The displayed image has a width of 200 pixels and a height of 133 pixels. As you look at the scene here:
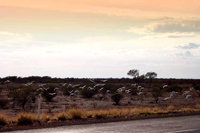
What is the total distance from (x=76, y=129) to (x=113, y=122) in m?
2.99

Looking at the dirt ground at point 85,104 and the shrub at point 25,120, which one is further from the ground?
the shrub at point 25,120

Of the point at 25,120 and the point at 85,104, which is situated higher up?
the point at 25,120

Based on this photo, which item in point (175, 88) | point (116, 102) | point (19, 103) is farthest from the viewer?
point (175, 88)

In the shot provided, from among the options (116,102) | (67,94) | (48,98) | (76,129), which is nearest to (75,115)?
(76,129)

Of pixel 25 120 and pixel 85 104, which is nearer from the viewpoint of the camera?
pixel 25 120

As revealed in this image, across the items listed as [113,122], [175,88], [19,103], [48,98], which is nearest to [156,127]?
[113,122]

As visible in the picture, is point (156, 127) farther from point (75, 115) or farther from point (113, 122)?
point (75, 115)

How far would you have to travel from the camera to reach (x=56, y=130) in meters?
11.5

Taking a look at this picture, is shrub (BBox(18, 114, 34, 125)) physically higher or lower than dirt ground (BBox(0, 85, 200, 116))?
higher

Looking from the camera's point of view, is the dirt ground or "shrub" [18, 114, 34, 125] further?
the dirt ground

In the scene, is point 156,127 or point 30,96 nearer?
point 156,127

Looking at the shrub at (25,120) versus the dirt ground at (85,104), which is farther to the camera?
the dirt ground at (85,104)

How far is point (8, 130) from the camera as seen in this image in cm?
1153

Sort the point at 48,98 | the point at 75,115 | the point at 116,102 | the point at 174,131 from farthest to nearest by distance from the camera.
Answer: the point at 48,98
the point at 116,102
the point at 75,115
the point at 174,131
